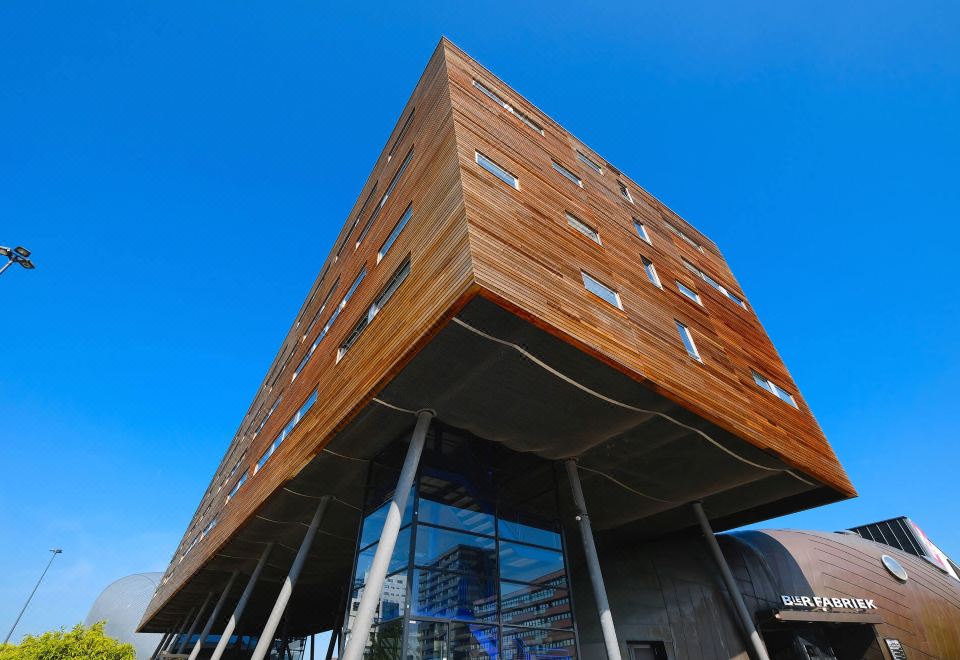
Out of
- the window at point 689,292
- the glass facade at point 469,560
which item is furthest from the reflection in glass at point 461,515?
the window at point 689,292

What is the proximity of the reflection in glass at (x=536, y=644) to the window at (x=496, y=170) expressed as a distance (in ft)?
33.0

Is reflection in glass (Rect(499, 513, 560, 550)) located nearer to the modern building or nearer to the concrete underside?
the modern building

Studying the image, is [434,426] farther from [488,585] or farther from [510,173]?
[510,173]

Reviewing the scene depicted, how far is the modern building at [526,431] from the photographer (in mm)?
9328

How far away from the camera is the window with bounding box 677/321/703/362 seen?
13.1 metres

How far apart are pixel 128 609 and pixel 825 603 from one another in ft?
238

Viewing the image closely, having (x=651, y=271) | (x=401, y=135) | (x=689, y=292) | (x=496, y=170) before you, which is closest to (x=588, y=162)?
(x=651, y=271)

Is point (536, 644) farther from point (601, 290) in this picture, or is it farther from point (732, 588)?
point (732, 588)

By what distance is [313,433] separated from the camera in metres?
12.5

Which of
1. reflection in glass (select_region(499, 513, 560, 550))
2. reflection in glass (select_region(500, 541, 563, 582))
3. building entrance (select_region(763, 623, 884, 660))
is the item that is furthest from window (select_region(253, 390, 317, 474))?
building entrance (select_region(763, 623, 884, 660))

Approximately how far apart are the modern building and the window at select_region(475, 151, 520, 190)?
0.66 ft

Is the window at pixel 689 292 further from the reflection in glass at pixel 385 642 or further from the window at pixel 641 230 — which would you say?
the reflection in glass at pixel 385 642

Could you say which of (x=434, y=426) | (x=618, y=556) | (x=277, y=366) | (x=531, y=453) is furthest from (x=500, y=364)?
(x=277, y=366)

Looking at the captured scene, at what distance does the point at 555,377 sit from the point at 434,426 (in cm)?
352
